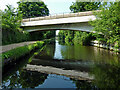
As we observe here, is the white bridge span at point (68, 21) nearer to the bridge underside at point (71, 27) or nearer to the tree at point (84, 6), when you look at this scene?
the bridge underside at point (71, 27)

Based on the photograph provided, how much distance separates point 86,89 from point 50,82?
1.44 metres

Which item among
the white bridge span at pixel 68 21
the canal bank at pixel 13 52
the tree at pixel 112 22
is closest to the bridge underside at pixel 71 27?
the white bridge span at pixel 68 21

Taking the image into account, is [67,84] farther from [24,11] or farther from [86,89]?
[24,11]

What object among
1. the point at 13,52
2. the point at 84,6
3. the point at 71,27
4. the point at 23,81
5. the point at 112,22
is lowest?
the point at 23,81

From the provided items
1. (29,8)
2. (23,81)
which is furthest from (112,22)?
(29,8)

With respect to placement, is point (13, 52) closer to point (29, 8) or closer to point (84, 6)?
point (84, 6)

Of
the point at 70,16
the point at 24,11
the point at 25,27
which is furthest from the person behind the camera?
the point at 24,11

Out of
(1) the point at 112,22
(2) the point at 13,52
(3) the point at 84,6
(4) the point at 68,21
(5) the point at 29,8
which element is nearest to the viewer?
(2) the point at 13,52

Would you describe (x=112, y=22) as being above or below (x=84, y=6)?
below

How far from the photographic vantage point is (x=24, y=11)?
114 feet

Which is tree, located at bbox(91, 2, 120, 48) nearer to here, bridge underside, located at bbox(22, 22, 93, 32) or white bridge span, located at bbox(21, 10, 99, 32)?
white bridge span, located at bbox(21, 10, 99, 32)

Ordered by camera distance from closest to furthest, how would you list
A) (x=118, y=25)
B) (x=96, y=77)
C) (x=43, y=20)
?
(x=96, y=77)
(x=118, y=25)
(x=43, y=20)

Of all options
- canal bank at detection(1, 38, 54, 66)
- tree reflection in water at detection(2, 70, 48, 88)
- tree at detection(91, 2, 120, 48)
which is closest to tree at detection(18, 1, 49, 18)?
tree at detection(91, 2, 120, 48)

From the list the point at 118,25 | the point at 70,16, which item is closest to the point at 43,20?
the point at 70,16
